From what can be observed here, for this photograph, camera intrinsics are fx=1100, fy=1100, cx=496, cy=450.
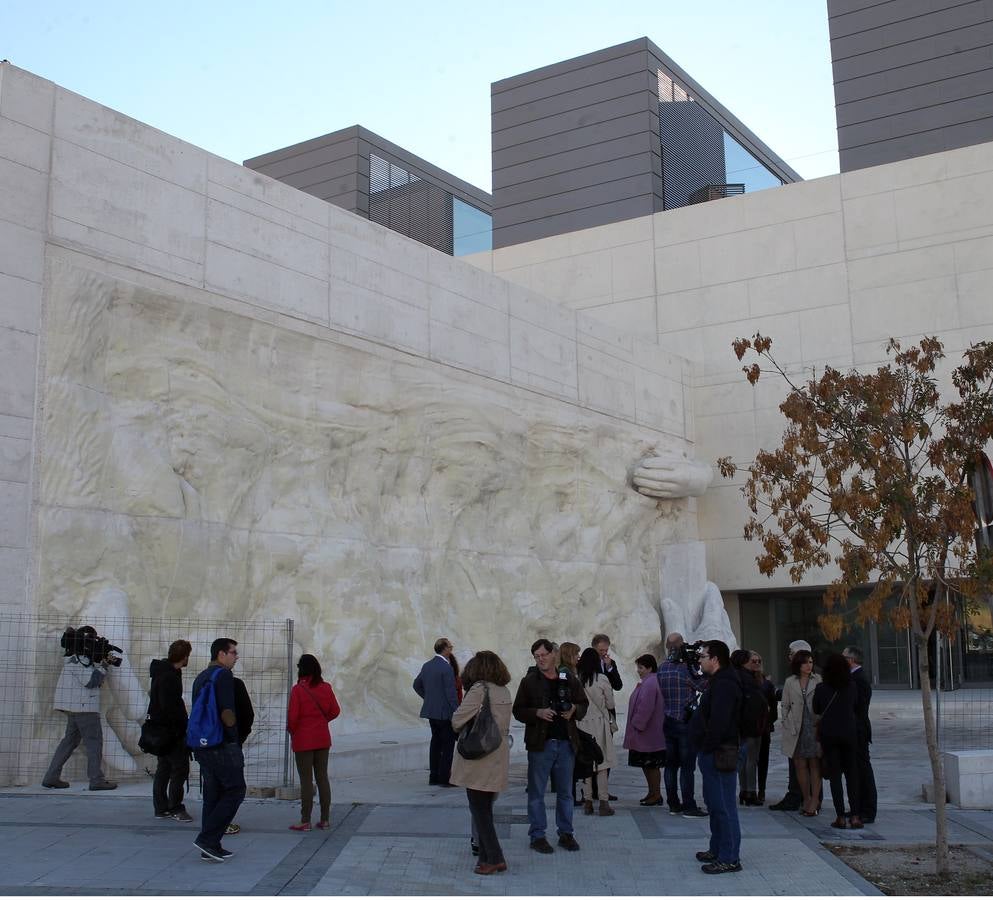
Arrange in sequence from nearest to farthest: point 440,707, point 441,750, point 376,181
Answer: point 440,707
point 441,750
point 376,181

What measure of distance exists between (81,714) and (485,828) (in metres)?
4.76

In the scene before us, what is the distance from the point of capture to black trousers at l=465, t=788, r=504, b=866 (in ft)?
24.2

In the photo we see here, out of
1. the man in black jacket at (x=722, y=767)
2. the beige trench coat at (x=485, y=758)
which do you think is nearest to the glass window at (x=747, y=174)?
the man in black jacket at (x=722, y=767)

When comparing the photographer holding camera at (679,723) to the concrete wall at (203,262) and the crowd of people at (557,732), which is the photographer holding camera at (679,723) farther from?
the concrete wall at (203,262)

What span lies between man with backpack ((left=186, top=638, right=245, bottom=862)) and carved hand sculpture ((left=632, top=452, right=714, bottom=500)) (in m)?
14.3

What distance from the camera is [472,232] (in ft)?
96.8

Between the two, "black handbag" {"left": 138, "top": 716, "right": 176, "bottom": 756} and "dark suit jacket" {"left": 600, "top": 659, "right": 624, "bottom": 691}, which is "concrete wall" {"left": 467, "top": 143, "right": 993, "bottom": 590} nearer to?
"dark suit jacket" {"left": 600, "top": 659, "right": 624, "bottom": 691}

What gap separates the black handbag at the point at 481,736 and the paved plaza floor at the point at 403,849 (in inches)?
32.1

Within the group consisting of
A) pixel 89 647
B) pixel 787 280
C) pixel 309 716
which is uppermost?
pixel 787 280

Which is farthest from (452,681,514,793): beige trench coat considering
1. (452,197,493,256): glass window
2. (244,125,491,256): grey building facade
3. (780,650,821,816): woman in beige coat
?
(244,125,491,256): grey building facade

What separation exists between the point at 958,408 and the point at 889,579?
1.40 m

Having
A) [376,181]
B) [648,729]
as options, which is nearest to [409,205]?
[376,181]

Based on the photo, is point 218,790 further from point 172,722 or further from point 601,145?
point 601,145

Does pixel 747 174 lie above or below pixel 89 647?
above
